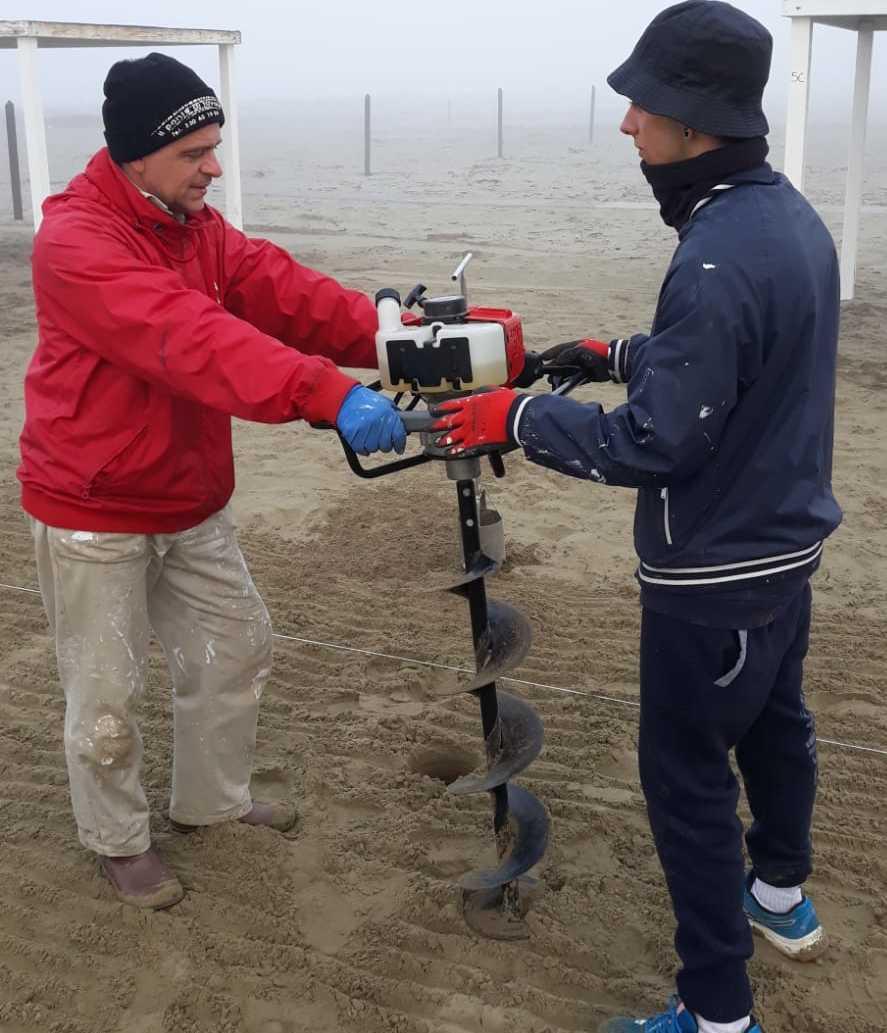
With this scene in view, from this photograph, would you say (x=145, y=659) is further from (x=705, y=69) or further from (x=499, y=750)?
(x=705, y=69)

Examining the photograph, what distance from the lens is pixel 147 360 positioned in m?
2.63

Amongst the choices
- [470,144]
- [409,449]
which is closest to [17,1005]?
[409,449]

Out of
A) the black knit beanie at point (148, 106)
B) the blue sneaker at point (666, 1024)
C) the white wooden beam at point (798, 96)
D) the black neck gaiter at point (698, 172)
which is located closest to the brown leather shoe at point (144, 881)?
the blue sneaker at point (666, 1024)

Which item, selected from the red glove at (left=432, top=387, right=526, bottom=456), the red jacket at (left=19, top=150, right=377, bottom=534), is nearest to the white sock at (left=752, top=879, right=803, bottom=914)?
the red glove at (left=432, top=387, right=526, bottom=456)

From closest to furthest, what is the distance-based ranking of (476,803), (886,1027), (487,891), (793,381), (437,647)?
(793,381), (886,1027), (487,891), (476,803), (437,647)

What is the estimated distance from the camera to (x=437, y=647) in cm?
447

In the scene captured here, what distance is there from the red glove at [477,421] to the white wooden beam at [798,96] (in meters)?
6.87

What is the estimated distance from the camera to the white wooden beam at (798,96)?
335 inches

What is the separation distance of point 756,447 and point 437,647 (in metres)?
2.40

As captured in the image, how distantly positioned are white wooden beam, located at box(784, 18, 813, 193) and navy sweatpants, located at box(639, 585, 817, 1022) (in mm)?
6880

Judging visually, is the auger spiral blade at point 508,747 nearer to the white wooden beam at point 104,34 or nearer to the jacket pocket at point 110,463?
the jacket pocket at point 110,463

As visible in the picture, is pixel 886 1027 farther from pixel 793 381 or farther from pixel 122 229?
pixel 122 229

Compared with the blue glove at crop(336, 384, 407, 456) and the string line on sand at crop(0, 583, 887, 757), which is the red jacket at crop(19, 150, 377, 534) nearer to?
the blue glove at crop(336, 384, 407, 456)

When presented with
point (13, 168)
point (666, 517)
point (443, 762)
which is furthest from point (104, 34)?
point (666, 517)
